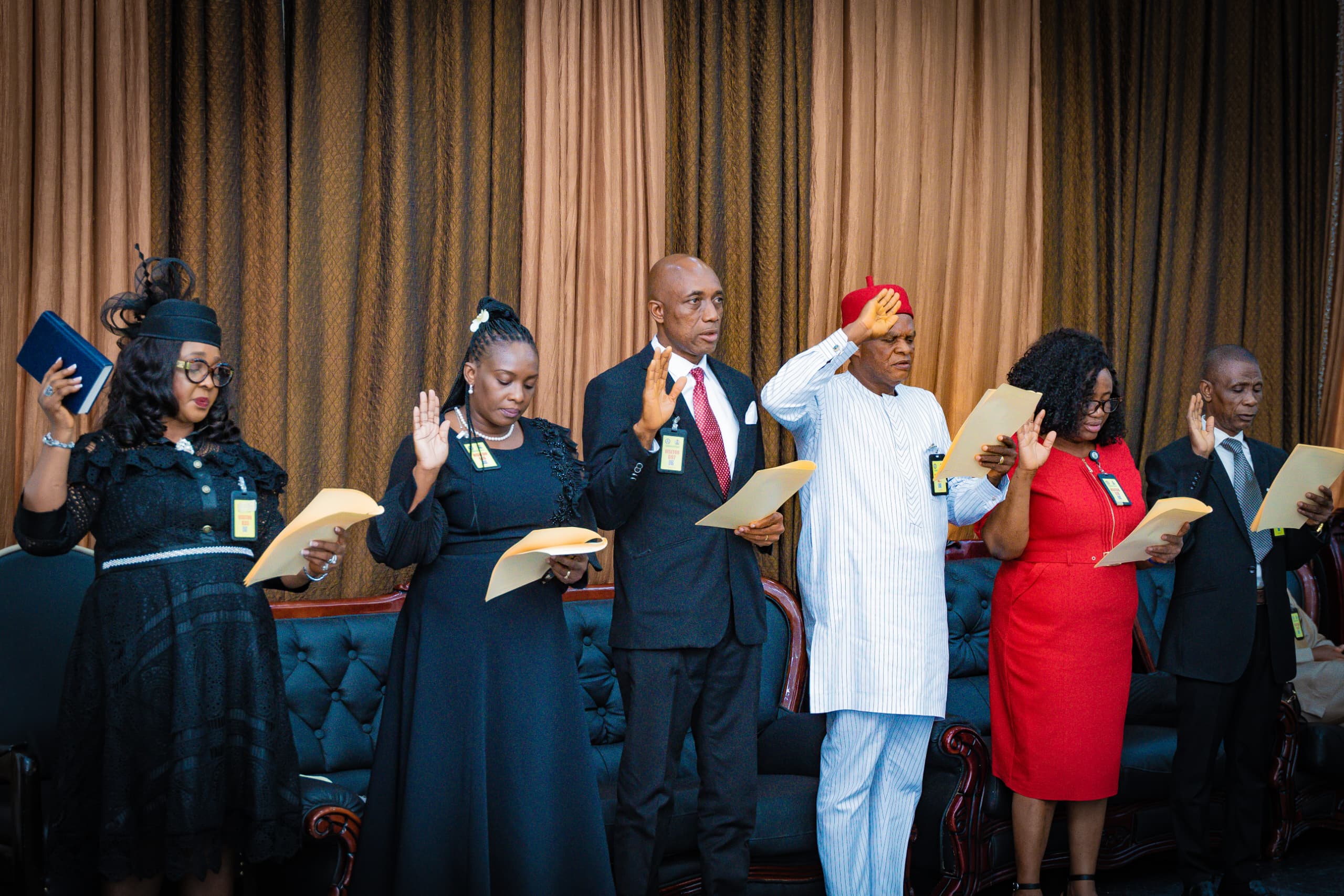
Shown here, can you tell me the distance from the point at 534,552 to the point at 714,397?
2.92 ft

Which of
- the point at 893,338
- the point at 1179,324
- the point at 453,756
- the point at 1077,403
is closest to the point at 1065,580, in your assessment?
the point at 1077,403

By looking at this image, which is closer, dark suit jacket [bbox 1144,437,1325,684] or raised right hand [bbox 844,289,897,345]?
raised right hand [bbox 844,289,897,345]

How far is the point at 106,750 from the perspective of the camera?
2.24 meters

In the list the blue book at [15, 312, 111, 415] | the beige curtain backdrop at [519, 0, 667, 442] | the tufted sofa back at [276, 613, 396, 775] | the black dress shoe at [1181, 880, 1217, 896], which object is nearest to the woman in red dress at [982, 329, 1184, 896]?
the black dress shoe at [1181, 880, 1217, 896]

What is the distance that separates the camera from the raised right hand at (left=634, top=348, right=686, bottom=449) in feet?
8.61

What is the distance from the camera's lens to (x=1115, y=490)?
3188 millimetres

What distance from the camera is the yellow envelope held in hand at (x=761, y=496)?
255 cm

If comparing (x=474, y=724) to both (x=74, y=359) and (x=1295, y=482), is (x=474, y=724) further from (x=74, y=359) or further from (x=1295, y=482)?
(x=1295, y=482)

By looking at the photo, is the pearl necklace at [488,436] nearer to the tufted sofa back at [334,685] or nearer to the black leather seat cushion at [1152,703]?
the tufted sofa back at [334,685]

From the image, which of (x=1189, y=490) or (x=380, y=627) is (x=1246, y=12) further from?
(x=380, y=627)

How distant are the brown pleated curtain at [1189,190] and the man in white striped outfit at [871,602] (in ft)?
7.56

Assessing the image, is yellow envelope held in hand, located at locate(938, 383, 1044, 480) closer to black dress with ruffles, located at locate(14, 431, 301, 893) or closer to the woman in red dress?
the woman in red dress

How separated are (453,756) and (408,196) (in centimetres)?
201

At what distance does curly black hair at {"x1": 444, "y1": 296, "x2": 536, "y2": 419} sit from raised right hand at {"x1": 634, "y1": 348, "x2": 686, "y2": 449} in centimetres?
27
